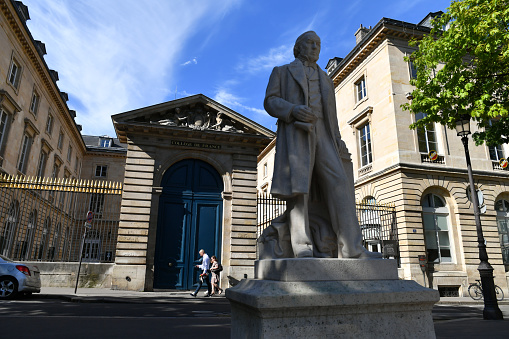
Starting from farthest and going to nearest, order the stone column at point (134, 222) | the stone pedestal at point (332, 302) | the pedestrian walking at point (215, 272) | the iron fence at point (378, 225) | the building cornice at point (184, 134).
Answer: the iron fence at point (378, 225) < the building cornice at point (184, 134) < the stone column at point (134, 222) < the pedestrian walking at point (215, 272) < the stone pedestal at point (332, 302)

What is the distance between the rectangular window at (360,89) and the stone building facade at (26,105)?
21578mm

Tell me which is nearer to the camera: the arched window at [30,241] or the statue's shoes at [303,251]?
the statue's shoes at [303,251]

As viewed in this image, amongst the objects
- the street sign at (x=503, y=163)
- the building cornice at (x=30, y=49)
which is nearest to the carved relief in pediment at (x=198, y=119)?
the building cornice at (x=30, y=49)

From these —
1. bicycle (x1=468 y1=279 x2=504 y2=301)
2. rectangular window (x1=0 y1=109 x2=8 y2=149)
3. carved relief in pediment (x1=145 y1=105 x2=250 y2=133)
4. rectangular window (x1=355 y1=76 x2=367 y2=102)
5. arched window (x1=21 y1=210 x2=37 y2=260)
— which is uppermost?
rectangular window (x1=355 y1=76 x2=367 y2=102)

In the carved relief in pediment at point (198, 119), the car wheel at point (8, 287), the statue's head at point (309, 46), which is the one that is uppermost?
the carved relief in pediment at point (198, 119)

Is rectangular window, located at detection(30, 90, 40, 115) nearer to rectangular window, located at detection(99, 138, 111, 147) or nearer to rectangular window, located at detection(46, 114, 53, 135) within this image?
rectangular window, located at detection(46, 114, 53, 135)

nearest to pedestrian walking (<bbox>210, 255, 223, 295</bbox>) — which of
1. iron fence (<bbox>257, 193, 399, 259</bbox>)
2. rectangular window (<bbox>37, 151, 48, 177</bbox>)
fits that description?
iron fence (<bbox>257, 193, 399, 259</bbox>)

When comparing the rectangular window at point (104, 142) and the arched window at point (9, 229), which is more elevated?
the rectangular window at point (104, 142)

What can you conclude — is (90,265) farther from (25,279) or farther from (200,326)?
(200,326)

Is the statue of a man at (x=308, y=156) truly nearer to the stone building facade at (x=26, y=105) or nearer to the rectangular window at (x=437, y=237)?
the rectangular window at (x=437, y=237)

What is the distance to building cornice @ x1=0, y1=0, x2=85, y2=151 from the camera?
63.2ft

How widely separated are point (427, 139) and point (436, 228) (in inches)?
200

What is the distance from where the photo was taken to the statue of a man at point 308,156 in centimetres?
316

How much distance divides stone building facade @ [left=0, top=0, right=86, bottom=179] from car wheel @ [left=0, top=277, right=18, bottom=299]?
37.7ft
